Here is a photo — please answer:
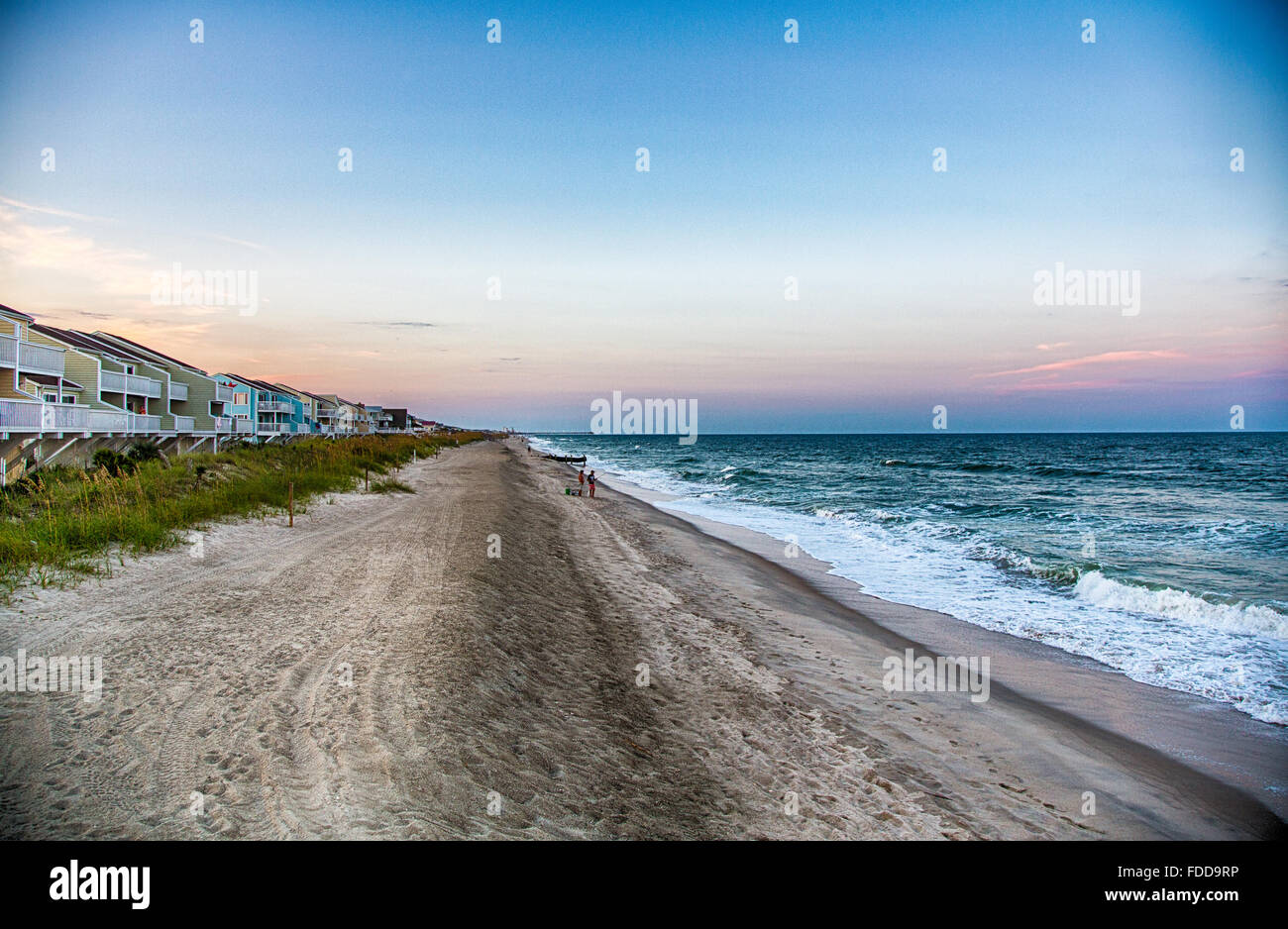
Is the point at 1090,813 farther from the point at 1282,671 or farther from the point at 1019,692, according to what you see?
the point at 1282,671

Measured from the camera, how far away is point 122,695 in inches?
225

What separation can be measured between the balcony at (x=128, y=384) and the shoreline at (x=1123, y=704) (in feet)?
135

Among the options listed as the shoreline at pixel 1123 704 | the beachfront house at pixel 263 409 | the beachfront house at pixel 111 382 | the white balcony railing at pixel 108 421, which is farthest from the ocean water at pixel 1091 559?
the beachfront house at pixel 263 409

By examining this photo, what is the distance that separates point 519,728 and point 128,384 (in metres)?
43.9

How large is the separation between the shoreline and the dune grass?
12634mm

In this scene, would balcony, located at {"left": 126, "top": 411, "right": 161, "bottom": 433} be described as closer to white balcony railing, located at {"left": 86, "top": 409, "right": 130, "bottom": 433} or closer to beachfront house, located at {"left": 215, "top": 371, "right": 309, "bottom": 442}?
white balcony railing, located at {"left": 86, "top": 409, "right": 130, "bottom": 433}

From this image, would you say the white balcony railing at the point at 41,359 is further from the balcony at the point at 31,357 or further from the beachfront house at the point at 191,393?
the beachfront house at the point at 191,393

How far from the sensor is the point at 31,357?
27.9 metres

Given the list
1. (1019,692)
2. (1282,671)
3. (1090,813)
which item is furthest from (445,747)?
(1282,671)

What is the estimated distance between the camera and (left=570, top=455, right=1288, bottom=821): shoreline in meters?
6.42

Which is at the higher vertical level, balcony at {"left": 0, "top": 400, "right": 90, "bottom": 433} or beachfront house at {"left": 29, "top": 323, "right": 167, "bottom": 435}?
beachfront house at {"left": 29, "top": 323, "right": 167, "bottom": 435}

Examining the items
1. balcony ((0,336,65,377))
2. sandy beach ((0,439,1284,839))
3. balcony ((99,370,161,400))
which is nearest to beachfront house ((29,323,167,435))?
balcony ((99,370,161,400))

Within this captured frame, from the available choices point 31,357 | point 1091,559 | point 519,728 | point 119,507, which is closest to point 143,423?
point 31,357

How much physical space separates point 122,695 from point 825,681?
23.8ft
